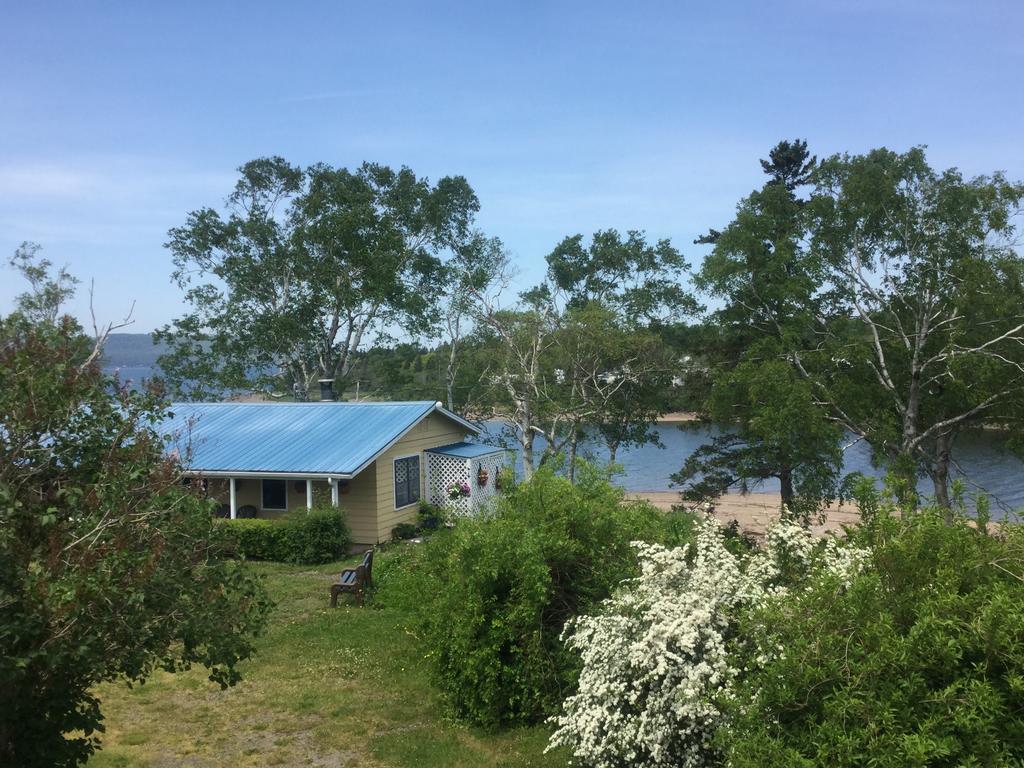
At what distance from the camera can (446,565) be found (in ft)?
30.9

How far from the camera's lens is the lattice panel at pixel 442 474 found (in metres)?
21.8

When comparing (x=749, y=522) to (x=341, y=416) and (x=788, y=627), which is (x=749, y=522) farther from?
(x=788, y=627)

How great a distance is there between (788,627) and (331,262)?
31666 mm

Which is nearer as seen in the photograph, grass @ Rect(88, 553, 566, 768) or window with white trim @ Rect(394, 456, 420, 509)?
grass @ Rect(88, 553, 566, 768)

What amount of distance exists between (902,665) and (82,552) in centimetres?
425

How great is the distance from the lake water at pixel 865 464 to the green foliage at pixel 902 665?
2224 cm

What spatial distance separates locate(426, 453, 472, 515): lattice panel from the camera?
21812 millimetres

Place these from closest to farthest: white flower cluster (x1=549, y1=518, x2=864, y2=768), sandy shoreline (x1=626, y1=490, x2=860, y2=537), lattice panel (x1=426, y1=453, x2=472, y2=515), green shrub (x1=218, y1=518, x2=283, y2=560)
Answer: white flower cluster (x1=549, y1=518, x2=864, y2=768) < green shrub (x1=218, y1=518, x2=283, y2=560) < lattice panel (x1=426, y1=453, x2=472, y2=515) < sandy shoreline (x1=626, y1=490, x2=860, y2=537)

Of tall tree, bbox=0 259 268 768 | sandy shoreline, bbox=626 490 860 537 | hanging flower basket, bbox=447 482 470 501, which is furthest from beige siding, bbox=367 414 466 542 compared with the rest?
tall tree, bbox=0 259 268 768

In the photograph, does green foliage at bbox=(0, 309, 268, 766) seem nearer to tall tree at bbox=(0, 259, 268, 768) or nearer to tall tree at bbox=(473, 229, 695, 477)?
tall tree at bbox=(0, 259, 268, 768)

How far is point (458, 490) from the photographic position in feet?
69.8

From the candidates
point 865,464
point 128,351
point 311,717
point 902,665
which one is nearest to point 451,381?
point 865,464

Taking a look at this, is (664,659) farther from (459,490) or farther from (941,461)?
(941,461)

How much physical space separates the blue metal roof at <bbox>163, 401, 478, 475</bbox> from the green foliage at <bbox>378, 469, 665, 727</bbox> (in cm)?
1001
